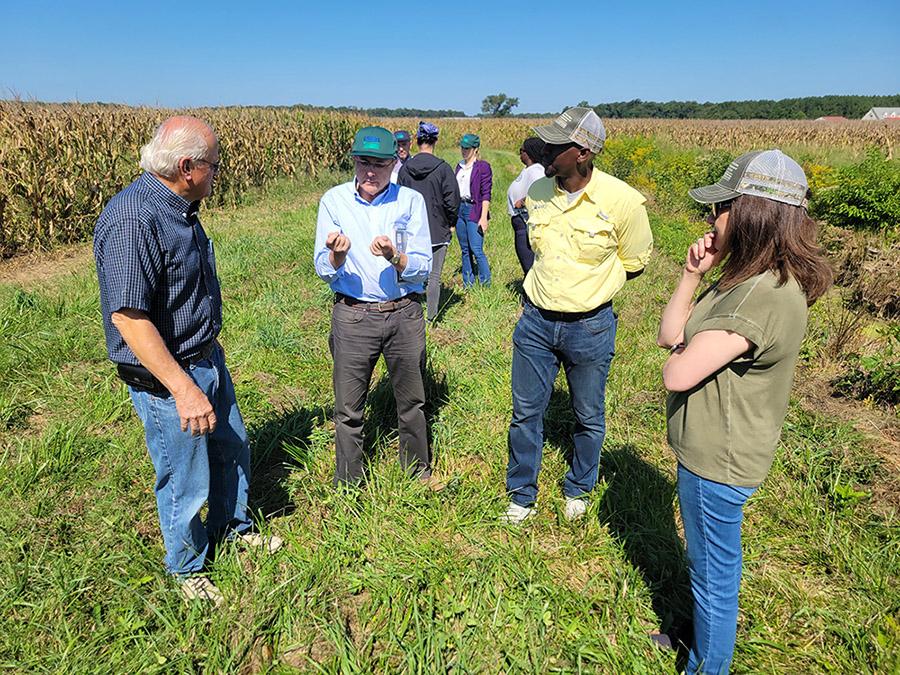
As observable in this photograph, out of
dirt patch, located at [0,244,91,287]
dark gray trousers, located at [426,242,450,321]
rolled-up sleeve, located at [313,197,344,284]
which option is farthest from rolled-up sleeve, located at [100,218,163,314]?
dirt patch, located at [0,244,91,287]

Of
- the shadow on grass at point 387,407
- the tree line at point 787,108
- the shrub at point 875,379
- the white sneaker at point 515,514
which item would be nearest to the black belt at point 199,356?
the shadow on grass at point 387,407

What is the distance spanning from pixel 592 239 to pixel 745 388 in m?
1.22

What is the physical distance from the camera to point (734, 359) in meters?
1.65

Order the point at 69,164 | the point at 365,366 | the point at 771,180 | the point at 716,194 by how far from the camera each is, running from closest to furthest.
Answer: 1. the point at 771,180
2. the point at 716,194
3. the point at 365,366
4. the point at 69,164

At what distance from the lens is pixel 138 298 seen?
1.96 meters

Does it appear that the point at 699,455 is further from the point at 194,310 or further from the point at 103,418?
the point at 103,418

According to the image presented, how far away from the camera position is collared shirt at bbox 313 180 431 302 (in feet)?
9.51

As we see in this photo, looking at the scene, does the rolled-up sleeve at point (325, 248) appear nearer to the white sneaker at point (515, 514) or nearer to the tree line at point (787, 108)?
the white sneaker at point (515, 514)

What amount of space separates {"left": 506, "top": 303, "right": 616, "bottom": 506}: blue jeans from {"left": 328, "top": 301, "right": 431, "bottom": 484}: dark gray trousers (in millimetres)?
607

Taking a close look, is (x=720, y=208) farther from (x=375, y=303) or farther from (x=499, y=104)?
(x=499, y=104)

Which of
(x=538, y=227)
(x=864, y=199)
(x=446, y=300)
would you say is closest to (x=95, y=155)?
(x=446, y=300)

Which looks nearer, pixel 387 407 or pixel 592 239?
pixel 592 239

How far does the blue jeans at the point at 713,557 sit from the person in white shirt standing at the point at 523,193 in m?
3.86

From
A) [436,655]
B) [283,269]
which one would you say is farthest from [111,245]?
[283,269]
